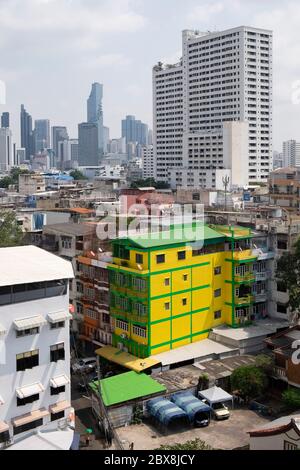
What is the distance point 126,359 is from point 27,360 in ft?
17.9

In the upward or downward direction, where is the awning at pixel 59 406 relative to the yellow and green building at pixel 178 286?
downward

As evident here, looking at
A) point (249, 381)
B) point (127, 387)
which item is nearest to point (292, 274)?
point (249, 381)

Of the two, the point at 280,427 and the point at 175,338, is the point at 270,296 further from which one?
the point at 280,427

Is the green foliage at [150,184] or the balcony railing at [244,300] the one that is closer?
the balcony railing at [244,300]

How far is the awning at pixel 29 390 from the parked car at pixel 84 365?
17.8ft

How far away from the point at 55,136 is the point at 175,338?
146 metres

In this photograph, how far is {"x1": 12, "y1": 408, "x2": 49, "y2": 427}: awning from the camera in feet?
40.6

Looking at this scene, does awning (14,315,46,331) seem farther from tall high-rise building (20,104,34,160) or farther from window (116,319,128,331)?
tall high-rise building (20,104,34,160)

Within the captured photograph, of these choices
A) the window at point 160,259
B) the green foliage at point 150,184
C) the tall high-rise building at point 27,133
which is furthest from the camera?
the tall high-rise building at point 27,133

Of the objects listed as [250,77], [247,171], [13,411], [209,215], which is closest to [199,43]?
[250,77]

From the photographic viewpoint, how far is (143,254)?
17.2m

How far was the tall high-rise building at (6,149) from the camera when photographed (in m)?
84.3

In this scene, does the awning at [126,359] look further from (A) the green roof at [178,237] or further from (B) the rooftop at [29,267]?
(B) the rooftop at [29,267]

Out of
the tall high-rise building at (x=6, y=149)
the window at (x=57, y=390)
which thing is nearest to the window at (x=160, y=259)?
the window at (x=57, y=390)
